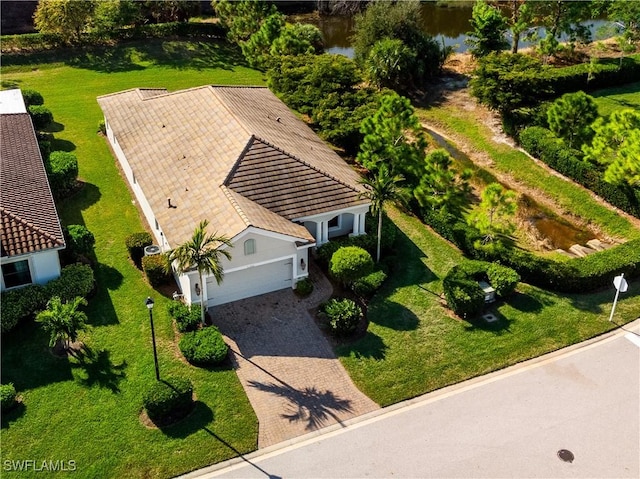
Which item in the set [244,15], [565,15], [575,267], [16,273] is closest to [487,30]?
[565,15]

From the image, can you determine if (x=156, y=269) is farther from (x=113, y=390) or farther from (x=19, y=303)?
(x=113, y=390)

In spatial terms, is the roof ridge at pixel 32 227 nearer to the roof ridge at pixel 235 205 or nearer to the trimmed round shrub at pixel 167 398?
the roof ridge at pixel 235 205

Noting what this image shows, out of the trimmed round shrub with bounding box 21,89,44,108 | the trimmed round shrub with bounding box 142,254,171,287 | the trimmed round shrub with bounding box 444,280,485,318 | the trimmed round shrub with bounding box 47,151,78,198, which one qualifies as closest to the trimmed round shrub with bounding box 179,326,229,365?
the trimmed round shrub with bounding box 142,254,171,287

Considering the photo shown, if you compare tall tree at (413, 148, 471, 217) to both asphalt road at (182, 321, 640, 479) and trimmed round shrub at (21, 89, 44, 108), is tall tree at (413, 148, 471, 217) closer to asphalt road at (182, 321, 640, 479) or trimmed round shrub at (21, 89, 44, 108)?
asphalt road at (182, 321, 640, 479)

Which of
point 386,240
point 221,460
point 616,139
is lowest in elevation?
point 221,460

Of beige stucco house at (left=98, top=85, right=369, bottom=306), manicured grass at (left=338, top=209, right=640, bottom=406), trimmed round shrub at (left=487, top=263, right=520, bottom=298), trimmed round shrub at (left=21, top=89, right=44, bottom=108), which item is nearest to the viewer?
manicured grass at (left=338, top=209, right=640, bottom=406)

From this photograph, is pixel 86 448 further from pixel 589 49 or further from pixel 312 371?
pixel 589 49

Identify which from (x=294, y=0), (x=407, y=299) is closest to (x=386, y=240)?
(x=407, y=299)
